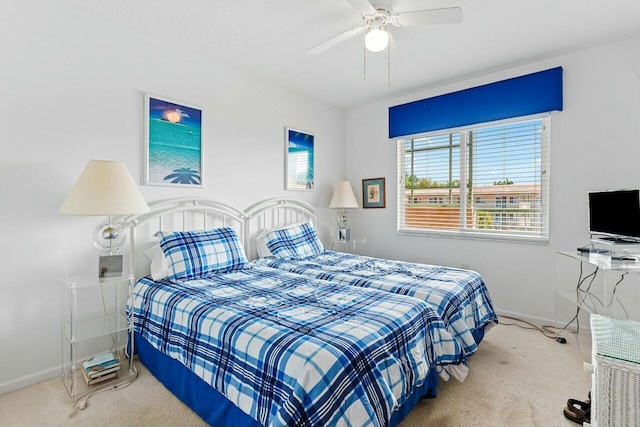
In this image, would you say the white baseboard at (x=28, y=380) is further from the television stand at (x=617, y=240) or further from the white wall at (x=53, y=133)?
the television stand at (x=617, y=240)

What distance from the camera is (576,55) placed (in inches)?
116

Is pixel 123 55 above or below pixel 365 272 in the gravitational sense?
above

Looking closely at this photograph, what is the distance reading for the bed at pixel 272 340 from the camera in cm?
129

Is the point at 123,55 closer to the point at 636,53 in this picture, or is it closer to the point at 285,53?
the point at 285,53

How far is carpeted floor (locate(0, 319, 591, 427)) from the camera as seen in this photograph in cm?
177

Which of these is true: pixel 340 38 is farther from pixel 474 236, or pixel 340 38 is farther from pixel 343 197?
pixel 474 236

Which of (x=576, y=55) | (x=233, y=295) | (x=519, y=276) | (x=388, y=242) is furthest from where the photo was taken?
(x=388, y=242)

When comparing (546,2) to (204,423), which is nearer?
(204,423)

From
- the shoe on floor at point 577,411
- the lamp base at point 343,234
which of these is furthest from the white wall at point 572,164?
the shoe on floor at point 577,411

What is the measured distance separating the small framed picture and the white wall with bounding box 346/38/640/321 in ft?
2.88

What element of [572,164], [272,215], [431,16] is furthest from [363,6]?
[572,164]

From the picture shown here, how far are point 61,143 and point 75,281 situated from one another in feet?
3.17

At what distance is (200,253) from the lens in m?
2.59

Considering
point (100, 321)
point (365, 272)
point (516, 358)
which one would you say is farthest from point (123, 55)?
point (516, 358)
